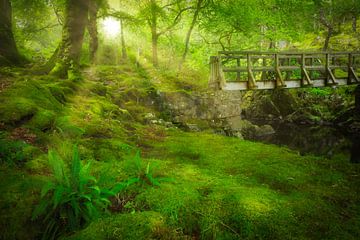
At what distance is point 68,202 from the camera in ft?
11.9

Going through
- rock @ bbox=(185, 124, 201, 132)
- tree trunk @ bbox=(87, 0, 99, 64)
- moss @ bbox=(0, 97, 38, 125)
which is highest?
tree trunk @ bbox=(87, 0, 99, 64)

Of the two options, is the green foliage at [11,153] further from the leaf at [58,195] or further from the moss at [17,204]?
the leaf at [58,195]

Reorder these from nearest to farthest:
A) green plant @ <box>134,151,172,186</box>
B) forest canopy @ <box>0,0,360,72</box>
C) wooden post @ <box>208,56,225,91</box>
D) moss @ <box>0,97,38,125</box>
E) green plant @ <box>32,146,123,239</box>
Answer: green plant @ <box>32,146,123,239</box> < green plant @ <box>134,151,172,186</box> < moss @ <box>0,97,38,125</box> < forest canopy @ <box>0,0,360,72</box> < wooden post @ <box>208,56,225,91</box>

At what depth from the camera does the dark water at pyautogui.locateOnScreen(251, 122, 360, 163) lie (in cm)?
1545

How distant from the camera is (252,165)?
727 centimetres

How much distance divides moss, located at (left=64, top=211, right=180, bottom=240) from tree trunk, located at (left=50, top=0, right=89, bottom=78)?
9.43 meters

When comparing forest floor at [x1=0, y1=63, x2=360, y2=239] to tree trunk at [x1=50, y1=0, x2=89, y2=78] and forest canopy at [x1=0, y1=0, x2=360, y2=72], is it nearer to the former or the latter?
tree trunk at [x1=50, y1=0, x2=89, y2=78]

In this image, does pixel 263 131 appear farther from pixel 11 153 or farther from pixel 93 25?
pixel 11 153

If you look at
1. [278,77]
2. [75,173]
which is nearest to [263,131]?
[278,77]

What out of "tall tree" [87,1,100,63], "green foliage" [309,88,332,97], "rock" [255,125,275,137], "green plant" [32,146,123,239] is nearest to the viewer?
"green plant" [32,146,123,239]

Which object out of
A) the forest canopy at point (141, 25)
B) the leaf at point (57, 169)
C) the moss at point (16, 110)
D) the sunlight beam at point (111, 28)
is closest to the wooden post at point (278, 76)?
the forest canopy at point (141, 25)

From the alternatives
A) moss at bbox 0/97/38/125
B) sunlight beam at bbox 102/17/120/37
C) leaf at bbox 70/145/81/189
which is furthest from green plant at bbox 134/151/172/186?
sunlight beam at bbox 102/17/120/37

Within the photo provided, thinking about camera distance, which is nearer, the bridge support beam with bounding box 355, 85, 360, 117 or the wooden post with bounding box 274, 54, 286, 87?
the wooden post with bounding box 274, 54, 286, 87

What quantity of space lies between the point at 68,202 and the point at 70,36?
10150 mm
